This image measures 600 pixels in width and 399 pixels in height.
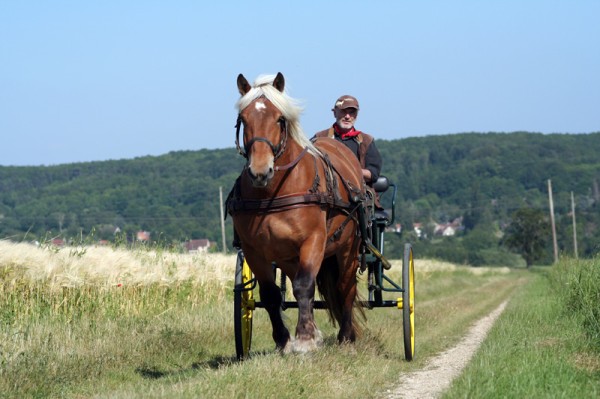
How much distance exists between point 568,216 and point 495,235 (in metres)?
14.6

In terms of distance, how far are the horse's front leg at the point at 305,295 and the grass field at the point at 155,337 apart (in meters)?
0.19

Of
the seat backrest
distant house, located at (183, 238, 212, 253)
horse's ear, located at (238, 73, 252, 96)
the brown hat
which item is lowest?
distant house, located at (183, 238, 212, 253)

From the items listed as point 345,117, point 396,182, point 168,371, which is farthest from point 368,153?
point 396,182

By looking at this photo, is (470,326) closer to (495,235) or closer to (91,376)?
(91,376)

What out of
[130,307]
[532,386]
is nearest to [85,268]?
[130,307]

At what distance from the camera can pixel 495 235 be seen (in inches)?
4279

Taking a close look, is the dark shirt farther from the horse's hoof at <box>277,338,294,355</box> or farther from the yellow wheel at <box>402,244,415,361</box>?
the horse's hoof at <box>277,338,294,355</box>

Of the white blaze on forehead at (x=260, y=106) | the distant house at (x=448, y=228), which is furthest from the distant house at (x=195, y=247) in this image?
the distant house at (x=448, y=228)

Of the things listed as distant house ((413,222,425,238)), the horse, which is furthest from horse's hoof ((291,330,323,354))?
distant house ((413,222,425,238))

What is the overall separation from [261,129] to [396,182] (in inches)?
4529

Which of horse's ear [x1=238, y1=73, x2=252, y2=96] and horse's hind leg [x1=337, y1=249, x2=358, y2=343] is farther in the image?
horse's hind leg [x1=337, y1=249, x2=358, y2=343]

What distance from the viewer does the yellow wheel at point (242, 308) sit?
9406 millimetres

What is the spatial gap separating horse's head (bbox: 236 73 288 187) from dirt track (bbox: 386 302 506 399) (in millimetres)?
2265

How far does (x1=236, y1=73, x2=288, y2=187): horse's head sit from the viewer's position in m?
7.53
